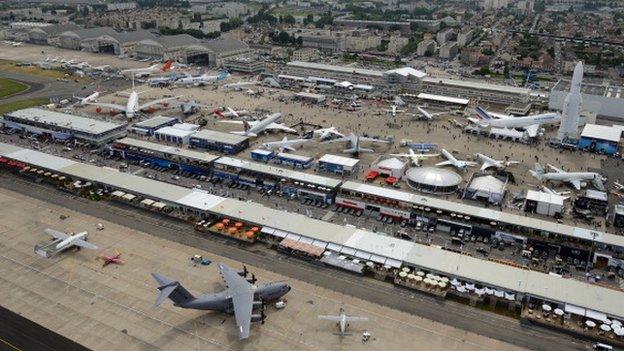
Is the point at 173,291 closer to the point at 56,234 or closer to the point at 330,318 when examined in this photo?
the point at 330,318

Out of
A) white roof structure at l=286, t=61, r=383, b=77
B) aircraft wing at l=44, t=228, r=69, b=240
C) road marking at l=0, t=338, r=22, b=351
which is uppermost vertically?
white roof structure at l=286, t=61, r=383, b=77

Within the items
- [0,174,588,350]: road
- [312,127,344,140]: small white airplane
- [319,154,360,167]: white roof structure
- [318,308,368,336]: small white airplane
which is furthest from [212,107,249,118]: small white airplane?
[318,308,368,336]: small white airplane

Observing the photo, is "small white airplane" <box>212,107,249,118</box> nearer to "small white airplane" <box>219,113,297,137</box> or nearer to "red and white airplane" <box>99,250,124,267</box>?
"small white airplane" <box>219,113,297,137</box>

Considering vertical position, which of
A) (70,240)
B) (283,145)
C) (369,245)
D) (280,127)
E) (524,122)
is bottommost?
(70,240)

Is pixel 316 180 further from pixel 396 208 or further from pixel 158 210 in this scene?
pixel 158 210

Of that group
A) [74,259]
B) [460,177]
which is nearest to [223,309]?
[74,259]

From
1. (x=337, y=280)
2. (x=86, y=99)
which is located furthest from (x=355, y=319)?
(x=86, y=99)
